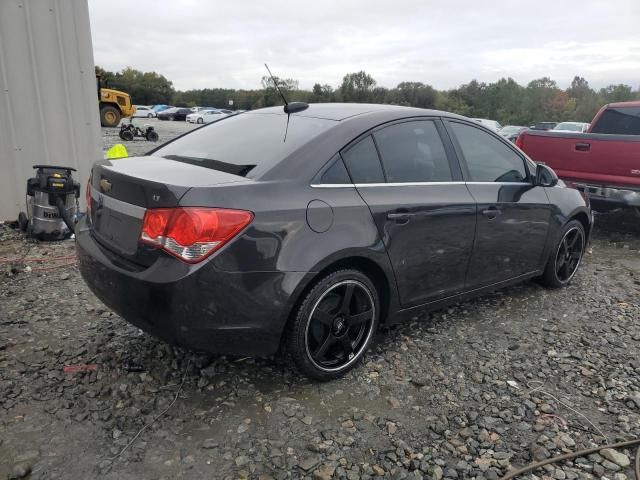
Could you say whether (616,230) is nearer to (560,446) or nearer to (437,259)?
(437,259)

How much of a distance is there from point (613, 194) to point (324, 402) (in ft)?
16.7

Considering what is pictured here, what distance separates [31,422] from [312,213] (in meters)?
1.75

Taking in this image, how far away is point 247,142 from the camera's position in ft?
9.89

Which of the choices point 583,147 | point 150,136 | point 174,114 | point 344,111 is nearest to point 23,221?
point 344,111

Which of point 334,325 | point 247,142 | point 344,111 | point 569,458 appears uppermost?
point 344,111

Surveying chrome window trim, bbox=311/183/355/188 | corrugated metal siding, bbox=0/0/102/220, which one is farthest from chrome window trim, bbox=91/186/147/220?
→ corrugated metal siding, bbox=0/0/102/220

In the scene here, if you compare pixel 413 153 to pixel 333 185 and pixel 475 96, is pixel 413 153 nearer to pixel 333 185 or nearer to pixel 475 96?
pixel 333 185

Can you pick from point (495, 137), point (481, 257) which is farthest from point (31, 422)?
point (495, 137)

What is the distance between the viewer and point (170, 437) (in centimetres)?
244

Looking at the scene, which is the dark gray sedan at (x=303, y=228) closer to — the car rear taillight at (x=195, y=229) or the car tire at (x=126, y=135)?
the car rear taillight at (x=195, y=229)

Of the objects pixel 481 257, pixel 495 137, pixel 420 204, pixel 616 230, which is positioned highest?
pixel 495 137

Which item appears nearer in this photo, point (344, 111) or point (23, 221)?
point (344, 111)

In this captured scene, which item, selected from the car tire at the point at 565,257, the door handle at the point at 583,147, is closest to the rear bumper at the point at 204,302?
the car tire at the point at 565,257

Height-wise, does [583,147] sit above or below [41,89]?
below
